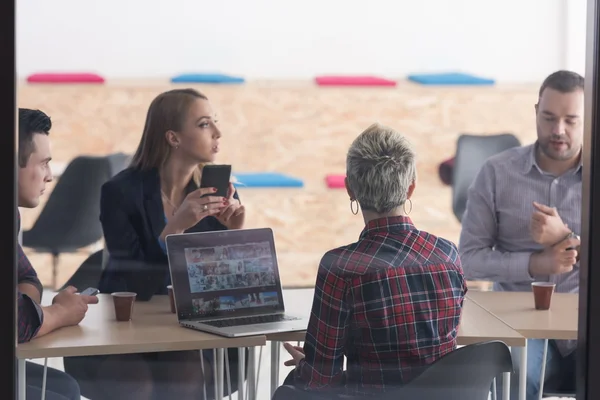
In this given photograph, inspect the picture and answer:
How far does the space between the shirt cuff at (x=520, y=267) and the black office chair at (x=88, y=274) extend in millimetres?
990

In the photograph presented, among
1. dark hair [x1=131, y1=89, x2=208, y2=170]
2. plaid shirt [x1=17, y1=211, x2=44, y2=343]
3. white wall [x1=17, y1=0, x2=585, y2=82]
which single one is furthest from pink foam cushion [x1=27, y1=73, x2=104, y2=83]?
plaid shirt [x1=17, y1=211, x2=44, y2=343]

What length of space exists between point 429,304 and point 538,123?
0.50 m

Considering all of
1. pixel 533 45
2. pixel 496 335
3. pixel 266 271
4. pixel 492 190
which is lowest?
pixel 496 335

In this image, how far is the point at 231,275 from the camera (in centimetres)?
201

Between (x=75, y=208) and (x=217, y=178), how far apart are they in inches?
13.0

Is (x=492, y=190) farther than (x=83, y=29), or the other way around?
(x=492, y=190)

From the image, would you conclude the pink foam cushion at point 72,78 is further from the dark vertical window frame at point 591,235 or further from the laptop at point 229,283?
the dark vertical window frame at point 591,235

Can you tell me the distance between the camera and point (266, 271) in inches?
77.9

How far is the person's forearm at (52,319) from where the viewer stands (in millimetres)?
1859

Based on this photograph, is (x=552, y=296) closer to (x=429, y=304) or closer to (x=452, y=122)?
(x=429, y=304)

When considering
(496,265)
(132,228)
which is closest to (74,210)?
(132,228)

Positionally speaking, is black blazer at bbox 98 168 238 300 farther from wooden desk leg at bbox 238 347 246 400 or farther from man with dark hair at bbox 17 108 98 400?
wooden desk leg at bbox 238 347 246 400

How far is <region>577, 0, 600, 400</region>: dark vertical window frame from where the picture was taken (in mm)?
1773

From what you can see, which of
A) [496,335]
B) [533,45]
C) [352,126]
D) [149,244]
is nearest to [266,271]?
[149,244]
